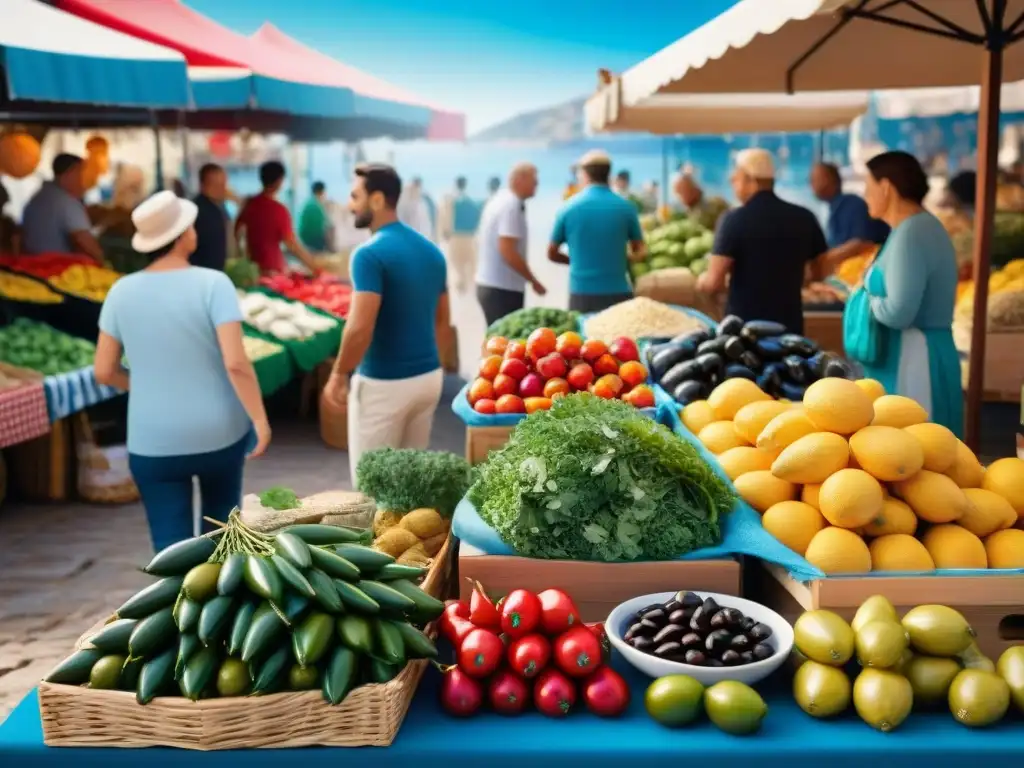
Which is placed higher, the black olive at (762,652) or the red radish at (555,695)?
the black olive at (762,652)

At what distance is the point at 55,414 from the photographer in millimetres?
5797

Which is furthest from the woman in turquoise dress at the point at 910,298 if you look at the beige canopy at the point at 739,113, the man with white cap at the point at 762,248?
the beige canopy at the point at 739,113

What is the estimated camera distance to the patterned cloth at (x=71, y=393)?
19.0ft

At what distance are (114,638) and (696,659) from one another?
3.63 ft

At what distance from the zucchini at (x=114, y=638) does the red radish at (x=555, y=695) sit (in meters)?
0.79

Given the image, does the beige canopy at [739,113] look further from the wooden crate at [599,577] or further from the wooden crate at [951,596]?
the wooden crate at [951,596]

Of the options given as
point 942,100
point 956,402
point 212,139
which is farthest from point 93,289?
point 212,139

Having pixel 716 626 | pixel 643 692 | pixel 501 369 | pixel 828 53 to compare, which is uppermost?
pixel 828 53

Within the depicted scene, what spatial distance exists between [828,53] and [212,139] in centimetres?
1430

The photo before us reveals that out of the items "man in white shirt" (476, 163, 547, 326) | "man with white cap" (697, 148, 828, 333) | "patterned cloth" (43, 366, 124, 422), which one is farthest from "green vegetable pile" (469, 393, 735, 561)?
"man in white shirt" (476, 163, 547, 326)

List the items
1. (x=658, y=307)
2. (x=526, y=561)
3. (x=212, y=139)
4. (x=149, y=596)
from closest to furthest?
(x=149, y=596) → (x=526, y=561) → (x=658, y=307) → (x=212, y=139)

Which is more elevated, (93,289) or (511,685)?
(93,289)

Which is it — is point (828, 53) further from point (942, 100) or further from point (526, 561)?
point (942, 100)

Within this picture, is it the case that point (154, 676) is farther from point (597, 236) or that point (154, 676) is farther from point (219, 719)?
Result: point (597, 236)
